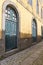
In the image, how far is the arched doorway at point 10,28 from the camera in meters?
9.54

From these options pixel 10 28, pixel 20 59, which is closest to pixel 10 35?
pixel 10 28

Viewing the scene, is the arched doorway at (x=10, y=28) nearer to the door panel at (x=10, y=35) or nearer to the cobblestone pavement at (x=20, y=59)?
the door panel at (x=10, y=35)

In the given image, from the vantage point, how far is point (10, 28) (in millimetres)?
10016

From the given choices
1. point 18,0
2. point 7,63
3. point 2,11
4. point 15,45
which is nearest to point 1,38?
point 2,11

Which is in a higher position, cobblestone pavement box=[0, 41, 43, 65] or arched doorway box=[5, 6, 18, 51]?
arched doorway box=[5, 6, 18, 51]

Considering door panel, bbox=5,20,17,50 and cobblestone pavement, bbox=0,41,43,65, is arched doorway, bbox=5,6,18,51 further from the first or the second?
cobblestone pavement, bbox=0,41,43,65

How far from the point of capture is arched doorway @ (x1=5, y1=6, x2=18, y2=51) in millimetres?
9543

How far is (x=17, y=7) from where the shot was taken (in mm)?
10633

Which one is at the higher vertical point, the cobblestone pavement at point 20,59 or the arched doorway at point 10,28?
the arched doorway at point 10,28

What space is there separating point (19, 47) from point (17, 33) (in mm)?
1051

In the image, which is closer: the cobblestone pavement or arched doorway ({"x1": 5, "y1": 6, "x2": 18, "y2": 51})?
the cobblestone pavement

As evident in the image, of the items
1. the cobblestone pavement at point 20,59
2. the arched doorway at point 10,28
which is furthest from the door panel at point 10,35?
the cobblestone pavement at point 20,59

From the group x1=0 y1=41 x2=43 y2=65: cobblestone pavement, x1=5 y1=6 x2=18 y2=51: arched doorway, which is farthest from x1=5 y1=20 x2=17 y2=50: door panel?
x1=0 y1=41 x2=43 y2=65: cobblestone pavement

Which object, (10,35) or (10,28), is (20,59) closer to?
(10,35)
